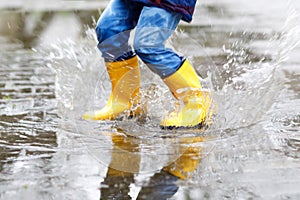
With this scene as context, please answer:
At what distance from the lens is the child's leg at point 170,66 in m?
3.12

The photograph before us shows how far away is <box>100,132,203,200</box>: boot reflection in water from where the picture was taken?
2379mm

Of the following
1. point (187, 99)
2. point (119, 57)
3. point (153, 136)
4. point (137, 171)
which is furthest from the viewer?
point (119, 57)

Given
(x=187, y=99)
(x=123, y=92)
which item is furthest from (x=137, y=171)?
(x=123, y=92)

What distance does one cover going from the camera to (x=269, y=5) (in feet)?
24.3

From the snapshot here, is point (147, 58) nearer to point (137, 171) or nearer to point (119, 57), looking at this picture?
point (119, 57)

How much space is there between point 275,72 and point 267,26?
197 centimetres

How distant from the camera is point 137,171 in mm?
2609

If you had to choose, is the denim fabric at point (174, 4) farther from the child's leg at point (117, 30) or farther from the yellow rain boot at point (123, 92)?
the yellow rain boot at point (123, 92)

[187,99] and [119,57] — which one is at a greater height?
[119,57]

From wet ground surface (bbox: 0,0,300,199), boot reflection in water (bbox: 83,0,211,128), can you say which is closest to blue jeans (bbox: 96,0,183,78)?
boot reflection in water (bbox: 83,0,211,128)

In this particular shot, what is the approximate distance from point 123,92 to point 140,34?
0.43 m

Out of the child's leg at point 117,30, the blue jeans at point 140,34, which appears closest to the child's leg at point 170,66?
the blue jeans at point 140,34

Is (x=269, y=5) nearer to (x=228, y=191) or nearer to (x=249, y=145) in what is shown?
(x=249, y=145)

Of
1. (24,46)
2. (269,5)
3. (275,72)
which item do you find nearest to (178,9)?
(275,72)
